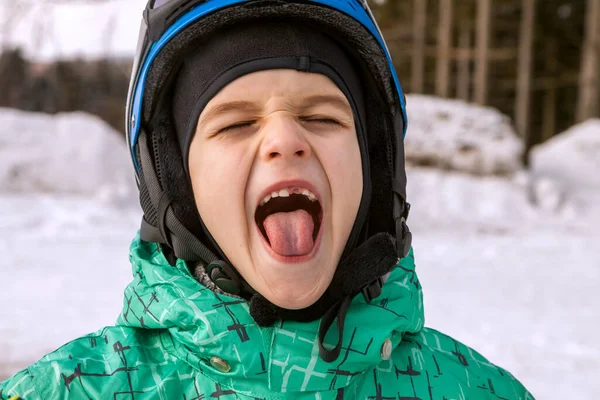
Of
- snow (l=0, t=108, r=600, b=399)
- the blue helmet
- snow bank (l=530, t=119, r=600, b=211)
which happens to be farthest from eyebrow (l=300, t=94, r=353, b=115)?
snow bank (l=530, t=119, r=600, b=211)

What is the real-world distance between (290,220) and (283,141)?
173mm

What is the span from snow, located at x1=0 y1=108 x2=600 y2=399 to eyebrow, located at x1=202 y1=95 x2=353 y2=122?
2514mm

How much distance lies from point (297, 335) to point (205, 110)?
567 mm

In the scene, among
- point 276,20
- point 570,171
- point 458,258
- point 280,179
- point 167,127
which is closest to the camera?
point 280,179

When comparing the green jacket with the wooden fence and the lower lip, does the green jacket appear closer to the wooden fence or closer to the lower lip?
the lower lip

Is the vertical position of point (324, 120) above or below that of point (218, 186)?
above

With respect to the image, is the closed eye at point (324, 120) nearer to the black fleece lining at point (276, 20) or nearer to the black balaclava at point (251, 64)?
the black balaclava at point (251, 64)

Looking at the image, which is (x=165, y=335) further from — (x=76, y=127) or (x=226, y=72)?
(x=76, y=127)

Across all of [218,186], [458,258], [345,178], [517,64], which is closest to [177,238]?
[218,186]

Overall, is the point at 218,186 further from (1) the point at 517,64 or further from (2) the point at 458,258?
(1) the point at 517,64

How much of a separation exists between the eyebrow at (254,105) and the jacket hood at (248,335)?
40 centimetres

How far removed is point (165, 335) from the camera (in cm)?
166

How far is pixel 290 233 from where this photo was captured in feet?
4.88

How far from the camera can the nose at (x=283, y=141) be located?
1482 mm
